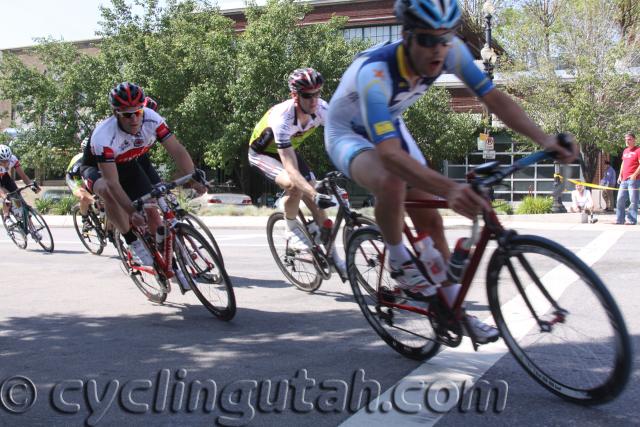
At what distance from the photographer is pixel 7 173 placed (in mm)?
12273

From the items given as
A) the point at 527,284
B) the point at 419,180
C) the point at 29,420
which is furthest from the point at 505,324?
the point at 29,420

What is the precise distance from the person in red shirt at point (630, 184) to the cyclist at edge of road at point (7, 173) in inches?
501

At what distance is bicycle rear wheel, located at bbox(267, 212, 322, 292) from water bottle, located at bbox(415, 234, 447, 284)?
2737 mm

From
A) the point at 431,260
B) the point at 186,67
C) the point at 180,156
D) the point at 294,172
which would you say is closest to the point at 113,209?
the point at 180,156

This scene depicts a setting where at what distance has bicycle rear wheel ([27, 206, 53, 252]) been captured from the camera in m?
11.5

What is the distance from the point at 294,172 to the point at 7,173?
8.51 m

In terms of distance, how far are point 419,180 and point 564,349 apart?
1.18 meters

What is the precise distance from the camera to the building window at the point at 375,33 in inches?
1478

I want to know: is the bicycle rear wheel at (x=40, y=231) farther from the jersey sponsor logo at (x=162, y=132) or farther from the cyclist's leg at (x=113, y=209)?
the jersey sponsor logo at (x=162, y=132)

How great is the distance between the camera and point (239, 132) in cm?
3041

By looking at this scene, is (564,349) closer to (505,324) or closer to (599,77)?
(505,324)

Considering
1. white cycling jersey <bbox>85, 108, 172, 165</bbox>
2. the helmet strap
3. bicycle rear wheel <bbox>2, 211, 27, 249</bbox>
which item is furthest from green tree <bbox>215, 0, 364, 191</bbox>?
the helmet strap

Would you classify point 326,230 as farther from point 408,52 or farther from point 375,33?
point 375,33

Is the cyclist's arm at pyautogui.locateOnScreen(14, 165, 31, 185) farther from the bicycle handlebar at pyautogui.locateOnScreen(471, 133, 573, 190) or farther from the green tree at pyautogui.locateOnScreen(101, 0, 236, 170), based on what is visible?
the green tree at pyautogui.locateOnScreen(101, 0, 236, 170)
